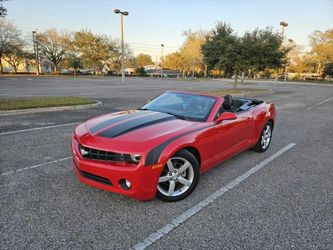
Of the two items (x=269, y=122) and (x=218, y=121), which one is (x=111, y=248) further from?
(x=269, y=122)

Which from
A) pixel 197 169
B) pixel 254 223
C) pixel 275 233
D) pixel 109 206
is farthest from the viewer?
pixel 197 169

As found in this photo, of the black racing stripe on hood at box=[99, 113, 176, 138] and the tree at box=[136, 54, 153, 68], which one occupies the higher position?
the tree at box=[136, 54, 153, 68]

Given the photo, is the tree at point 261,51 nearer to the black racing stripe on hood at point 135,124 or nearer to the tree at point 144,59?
the black racing stripe on hood at point 135,124

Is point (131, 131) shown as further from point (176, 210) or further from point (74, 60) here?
point (74, 60)

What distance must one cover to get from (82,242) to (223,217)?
5.11 ft

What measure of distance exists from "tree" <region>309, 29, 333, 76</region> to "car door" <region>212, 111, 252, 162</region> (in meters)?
66.3

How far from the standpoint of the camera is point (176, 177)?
3.18m

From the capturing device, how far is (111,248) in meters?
2.37

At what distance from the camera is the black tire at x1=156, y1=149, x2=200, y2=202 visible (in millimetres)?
3102

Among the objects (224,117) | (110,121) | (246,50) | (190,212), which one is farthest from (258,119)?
(246,50)

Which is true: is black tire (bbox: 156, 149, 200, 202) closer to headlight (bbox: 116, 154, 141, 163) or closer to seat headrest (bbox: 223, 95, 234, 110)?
headlight (bbox: 116, 154, 141, 163)

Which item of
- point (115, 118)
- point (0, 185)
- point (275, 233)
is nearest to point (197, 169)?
point (275, 233)

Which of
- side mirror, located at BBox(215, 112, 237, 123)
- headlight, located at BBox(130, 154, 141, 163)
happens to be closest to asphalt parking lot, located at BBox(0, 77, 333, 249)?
headlight, located at BBox(130, 154, 141, 163)

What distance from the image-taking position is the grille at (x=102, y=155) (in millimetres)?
2789
